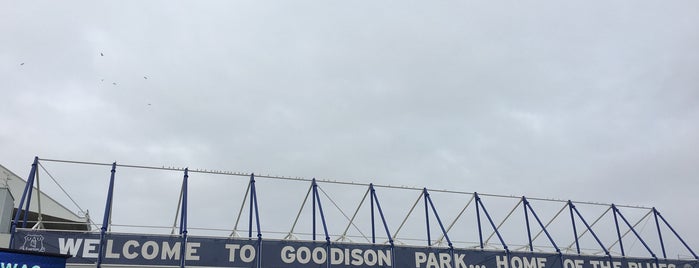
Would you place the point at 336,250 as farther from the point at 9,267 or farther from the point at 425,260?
the point at 9,267

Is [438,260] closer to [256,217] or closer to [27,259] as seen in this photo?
[256,217]

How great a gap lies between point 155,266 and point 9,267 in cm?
1303

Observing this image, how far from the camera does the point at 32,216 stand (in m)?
44.1

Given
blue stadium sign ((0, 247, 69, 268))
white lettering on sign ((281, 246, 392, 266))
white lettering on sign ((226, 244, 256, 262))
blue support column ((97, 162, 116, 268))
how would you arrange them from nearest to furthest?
1. blue stadium sign ((0, 247, 69, 268))
2. blue support column ((97, 162, 116, 268))
3. white lettering on sign ((226, 244, 256, 262))
4. white lettering on sign ((281, 246, 392, 266))

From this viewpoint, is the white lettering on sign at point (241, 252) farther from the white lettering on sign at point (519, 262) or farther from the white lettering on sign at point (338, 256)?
the white lettering on sign at point (519, 262)

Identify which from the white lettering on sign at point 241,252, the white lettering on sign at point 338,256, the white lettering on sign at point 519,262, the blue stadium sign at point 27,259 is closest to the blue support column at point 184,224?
the white lettering on sign at point 241,252

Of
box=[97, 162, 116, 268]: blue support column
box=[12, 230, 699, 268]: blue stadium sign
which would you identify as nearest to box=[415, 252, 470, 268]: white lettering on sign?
Answer: box=[12, 230, 699, 268]: blue stadium sign

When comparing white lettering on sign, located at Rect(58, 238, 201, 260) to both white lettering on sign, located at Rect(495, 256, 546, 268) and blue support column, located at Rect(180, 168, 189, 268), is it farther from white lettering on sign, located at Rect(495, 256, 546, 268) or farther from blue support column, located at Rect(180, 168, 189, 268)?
white lettering on sign, located at Rect(495, 256, 546, 268)

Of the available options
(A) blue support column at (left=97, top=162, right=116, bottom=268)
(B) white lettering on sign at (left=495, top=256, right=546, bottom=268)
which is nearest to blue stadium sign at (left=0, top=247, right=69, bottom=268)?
(A) blue support column at (left=97, top=162, right=116, bottom=268)

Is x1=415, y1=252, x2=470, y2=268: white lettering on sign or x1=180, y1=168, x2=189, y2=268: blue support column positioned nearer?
x1=180, y1=168, x2=189, y2=268: blue support column

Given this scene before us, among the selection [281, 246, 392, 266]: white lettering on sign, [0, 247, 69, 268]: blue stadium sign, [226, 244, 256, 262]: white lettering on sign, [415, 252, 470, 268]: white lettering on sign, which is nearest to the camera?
[0, 247, 69, 268]: blue stadium sign

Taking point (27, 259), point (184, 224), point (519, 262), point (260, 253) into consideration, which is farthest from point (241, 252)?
point (519, 262)

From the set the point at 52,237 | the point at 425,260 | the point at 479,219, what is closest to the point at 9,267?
the point at 52,237

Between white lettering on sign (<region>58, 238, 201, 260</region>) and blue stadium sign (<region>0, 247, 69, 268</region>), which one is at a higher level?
white lettering on sign (<region>58, 238, 201, 260</region>)
